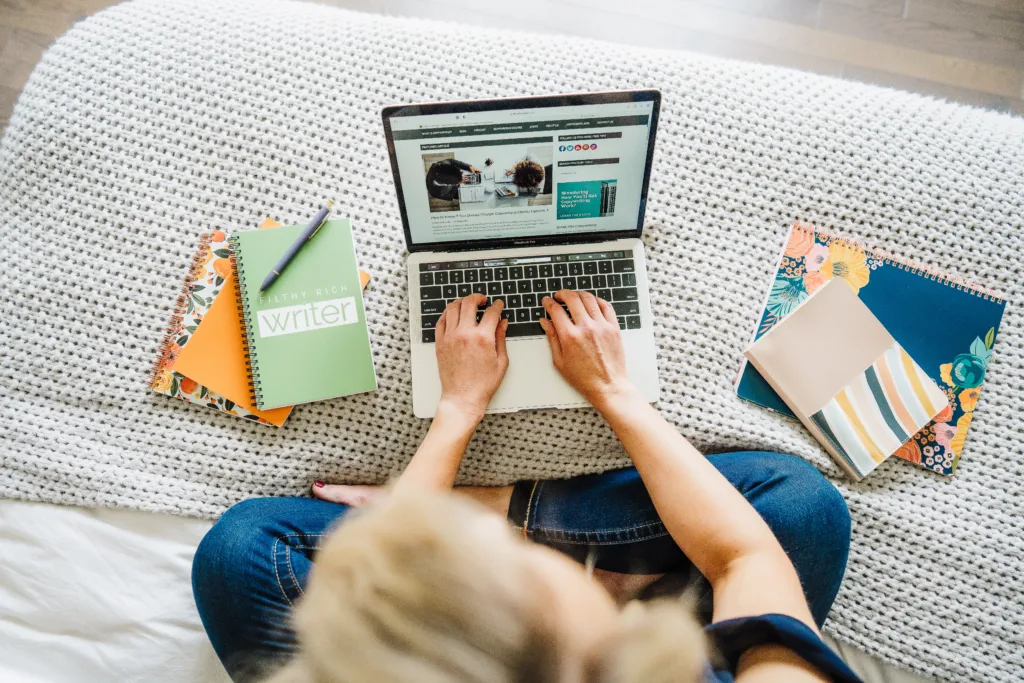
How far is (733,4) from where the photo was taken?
4.28 feet

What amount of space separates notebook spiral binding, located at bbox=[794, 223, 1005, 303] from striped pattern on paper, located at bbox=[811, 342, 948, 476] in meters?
0.14

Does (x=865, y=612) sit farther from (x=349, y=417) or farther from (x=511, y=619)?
(x=349, y=417)

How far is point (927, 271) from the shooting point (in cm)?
87

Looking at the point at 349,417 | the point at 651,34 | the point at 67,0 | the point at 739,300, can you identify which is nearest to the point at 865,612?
the point at 739,300

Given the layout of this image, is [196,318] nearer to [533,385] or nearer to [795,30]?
[533,385]

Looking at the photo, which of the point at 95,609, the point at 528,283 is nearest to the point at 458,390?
the point at 528,283

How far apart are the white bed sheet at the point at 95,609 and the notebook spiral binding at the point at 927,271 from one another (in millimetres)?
520

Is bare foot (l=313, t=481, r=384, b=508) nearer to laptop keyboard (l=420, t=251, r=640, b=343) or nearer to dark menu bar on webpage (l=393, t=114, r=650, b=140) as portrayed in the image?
laptop keyboard (l=420, t=251, r=640, b=343)

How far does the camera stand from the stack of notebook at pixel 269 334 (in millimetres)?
850

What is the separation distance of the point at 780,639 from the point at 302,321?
690 millimetres

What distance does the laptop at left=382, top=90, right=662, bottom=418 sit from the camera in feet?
2.35

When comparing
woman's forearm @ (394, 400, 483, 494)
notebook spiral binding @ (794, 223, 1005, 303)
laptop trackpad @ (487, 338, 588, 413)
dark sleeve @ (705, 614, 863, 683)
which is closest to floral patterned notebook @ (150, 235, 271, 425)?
woman's forearm @ (394, 400, 483, 494)

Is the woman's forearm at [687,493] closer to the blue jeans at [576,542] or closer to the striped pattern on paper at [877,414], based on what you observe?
the blue jeans at [576,542]

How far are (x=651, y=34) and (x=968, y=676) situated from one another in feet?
4.04
